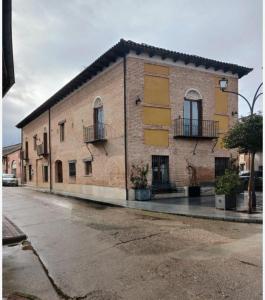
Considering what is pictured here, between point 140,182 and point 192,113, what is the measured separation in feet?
16.4

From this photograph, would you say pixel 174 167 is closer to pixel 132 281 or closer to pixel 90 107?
pixel 90 107

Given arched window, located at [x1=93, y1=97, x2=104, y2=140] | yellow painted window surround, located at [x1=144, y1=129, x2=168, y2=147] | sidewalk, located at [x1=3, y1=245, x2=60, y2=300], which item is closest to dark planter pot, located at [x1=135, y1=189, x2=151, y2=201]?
yellow painted window surround, located at [x1=144, y1=129, x2=168, y2=147]

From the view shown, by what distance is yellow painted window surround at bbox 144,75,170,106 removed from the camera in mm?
15289

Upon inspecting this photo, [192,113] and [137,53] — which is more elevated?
[137,53]

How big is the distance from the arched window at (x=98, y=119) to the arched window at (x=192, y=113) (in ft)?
14.8

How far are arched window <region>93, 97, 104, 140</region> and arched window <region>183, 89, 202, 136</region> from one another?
4524 millimetres

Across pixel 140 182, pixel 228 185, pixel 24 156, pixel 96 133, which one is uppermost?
pixel 96 133

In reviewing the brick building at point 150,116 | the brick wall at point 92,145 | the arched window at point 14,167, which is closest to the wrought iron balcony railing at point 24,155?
the arched window at point 14,167

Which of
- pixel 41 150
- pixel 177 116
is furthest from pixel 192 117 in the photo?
pixel 41 150

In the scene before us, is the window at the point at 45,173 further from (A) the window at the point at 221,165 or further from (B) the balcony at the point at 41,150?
(A) the window at the point at 221,165

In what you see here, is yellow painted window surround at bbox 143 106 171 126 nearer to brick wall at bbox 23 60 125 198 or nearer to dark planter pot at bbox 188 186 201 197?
brick wall at bbox 23 60 125 198

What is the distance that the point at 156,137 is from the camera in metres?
15.6

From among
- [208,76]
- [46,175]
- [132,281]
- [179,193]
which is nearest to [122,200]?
[179,193]

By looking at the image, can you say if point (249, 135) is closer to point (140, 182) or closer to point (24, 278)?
point (140, 182)
